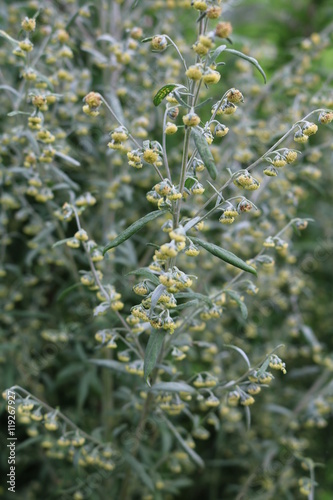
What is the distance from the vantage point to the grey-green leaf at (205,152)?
133 cm

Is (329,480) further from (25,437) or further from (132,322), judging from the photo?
(132,322)

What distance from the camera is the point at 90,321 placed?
2609 millimetres

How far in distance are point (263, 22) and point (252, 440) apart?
10.6 ft

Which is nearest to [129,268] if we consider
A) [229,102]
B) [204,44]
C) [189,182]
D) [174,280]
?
[189,182]

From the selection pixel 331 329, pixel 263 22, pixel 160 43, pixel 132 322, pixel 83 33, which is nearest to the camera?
pixel 160 43

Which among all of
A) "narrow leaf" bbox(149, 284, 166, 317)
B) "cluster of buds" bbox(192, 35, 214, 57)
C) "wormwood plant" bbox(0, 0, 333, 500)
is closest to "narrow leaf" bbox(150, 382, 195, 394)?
"wormwood plant" bbox(0, 0, 333, 500)

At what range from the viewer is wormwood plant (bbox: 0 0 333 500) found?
2100mm

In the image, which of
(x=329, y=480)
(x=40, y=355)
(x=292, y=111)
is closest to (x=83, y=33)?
(x=292, y=111)

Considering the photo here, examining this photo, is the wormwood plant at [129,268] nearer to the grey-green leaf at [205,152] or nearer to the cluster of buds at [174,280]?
the cluster of buds at [174,280]

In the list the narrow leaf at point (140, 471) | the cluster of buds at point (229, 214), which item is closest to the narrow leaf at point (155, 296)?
the cluster of buds at point (229, 214)

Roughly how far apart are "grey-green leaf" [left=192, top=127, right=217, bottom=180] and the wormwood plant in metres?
0.57

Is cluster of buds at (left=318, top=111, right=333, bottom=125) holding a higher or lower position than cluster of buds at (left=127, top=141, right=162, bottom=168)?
higher

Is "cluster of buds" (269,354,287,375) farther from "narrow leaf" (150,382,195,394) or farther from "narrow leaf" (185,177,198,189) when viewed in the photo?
"narrow leaf" (185,177,198,189)

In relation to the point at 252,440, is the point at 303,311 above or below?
above
